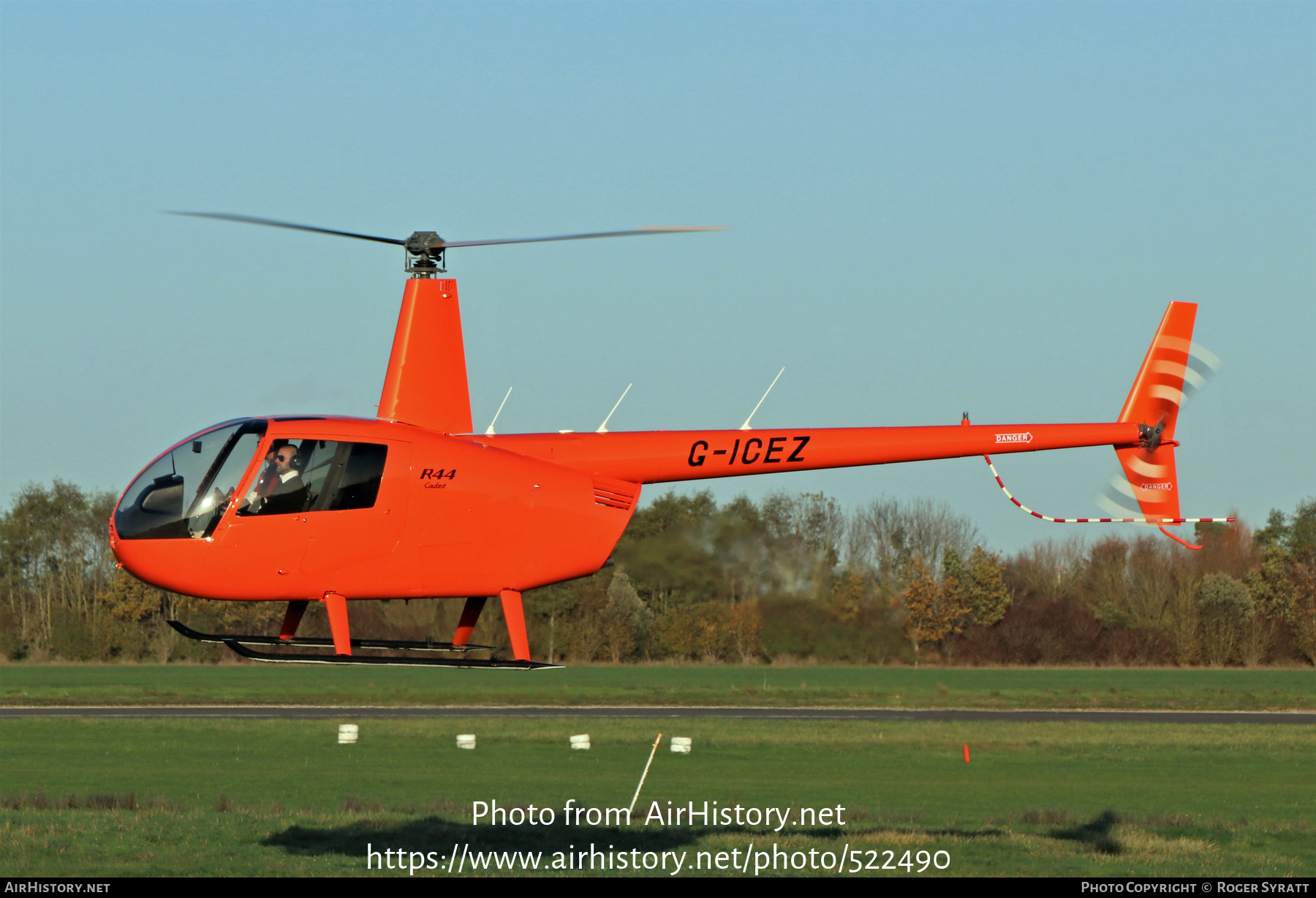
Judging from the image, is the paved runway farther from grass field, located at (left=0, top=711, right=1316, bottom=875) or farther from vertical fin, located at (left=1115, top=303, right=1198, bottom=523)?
vertical fin, located at (left=1115, top=303, right=1198, bottom=523)

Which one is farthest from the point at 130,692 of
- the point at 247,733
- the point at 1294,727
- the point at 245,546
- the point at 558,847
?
the point at 245,546

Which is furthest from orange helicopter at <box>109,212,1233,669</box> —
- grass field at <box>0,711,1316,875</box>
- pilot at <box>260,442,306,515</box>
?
grass field at <box>0,711,1316,875</box>

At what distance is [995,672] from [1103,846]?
68.5 meters

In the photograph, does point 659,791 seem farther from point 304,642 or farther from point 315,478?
point 315,478

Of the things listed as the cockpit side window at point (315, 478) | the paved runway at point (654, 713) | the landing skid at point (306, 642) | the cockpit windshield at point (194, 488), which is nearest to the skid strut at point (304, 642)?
the landing skid at point (306, 642)

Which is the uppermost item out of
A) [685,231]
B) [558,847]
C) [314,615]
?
[685,231]

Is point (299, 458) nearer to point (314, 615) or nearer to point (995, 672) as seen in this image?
point (314, 615)

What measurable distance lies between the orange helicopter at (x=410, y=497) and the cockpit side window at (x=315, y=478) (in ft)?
0.06

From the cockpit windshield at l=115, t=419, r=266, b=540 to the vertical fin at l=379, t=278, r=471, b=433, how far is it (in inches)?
77.5

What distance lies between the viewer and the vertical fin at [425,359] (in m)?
16.5

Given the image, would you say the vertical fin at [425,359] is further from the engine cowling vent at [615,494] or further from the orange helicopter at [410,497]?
the engine cowling vent at [615,494]

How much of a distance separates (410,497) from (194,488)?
241 centimetres

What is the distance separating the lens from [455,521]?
15875mm

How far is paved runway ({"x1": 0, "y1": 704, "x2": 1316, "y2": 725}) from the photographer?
68.9 meters
